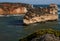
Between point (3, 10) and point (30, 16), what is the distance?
29664 millimetres

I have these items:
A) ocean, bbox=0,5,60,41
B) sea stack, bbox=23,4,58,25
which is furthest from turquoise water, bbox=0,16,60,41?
sea stack, bbox=23,4,58,25

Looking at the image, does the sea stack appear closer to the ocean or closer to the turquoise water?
the ocean

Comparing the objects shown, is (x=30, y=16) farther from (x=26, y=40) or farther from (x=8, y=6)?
(x=26, y=40)

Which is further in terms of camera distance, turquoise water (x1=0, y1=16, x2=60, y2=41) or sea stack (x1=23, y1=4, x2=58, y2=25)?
sea stack (x1=23, y1=4, x2=58, y2=25)

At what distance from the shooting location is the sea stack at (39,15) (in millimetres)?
49562

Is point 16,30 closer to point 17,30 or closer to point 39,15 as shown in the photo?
point 17,30

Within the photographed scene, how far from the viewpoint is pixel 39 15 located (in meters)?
52.6

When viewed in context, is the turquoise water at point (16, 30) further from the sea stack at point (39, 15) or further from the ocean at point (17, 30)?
the sea stack at point (39, 15)

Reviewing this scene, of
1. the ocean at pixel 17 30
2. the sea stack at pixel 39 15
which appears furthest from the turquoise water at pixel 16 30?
the sea stack at pixel 39 15

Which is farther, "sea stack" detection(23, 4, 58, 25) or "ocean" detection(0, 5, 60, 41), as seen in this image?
"sea stack" detection(23, 4, 58, 25)

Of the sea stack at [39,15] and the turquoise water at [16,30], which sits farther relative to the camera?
the sea stack at [39,15]

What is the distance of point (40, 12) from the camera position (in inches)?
2124

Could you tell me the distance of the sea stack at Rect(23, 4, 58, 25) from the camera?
49.6 meters

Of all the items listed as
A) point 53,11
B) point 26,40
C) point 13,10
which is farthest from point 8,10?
point 26,40
